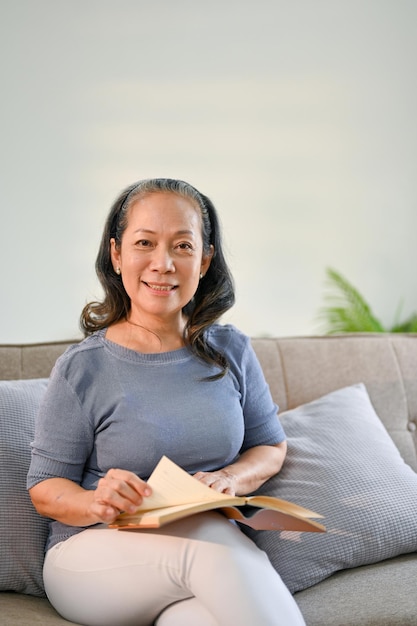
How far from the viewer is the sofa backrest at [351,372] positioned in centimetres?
231

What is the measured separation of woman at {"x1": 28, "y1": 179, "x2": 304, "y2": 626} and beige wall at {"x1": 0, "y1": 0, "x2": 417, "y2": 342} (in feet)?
5.76

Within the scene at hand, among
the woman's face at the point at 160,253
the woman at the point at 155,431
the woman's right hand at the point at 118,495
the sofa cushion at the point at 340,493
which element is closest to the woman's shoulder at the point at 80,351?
the woman at the point at 155,431

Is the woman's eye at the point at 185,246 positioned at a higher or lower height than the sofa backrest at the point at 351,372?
higher

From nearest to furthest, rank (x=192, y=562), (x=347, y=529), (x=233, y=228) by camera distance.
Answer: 1. (x=192, y=562)
2. (x=347, y=529)
3. (x=233, y=228)

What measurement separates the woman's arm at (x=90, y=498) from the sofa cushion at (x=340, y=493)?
1.58ft

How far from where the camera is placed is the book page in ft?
4.52

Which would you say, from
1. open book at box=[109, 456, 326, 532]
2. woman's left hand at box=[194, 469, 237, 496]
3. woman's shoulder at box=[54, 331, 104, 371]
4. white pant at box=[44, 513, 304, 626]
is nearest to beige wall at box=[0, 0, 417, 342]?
woman's shoulder at box=[54, 331, 104, 371]

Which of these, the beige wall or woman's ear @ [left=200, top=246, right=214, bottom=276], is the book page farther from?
the beige wall

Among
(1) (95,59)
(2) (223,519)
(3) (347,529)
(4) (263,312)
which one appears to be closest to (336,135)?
(4) (263,312)

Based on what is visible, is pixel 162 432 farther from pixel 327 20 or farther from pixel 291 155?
pixel 327 20

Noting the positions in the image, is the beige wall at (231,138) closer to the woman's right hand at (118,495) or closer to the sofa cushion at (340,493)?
the sofa cushion at (340,493)

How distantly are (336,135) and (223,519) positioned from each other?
283cm

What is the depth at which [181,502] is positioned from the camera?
1.41 meters

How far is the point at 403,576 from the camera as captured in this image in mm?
1773
